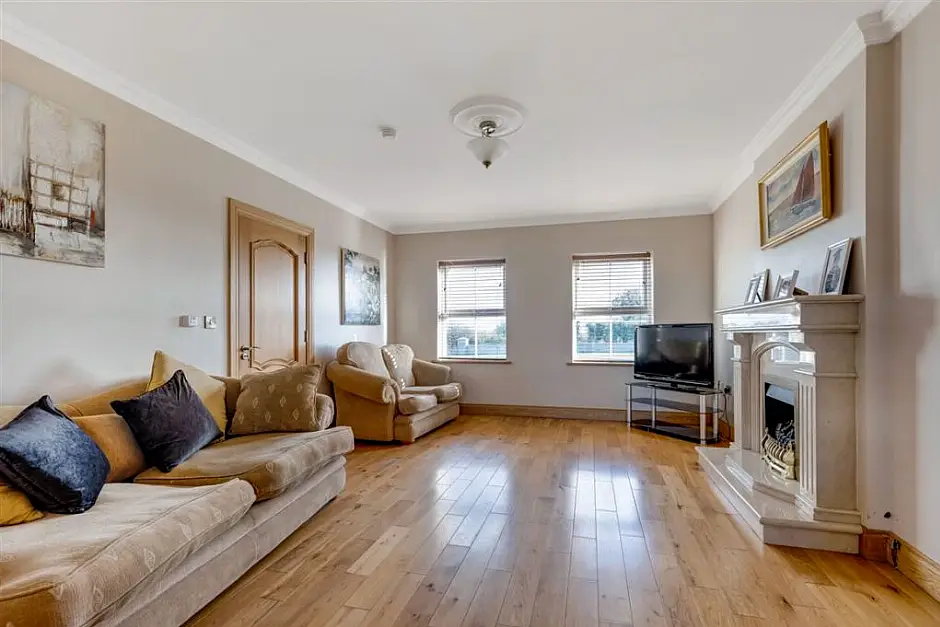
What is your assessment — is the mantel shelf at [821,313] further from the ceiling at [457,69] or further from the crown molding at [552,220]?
the crown molding at [552,220]

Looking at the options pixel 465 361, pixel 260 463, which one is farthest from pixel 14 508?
pixel 465 361

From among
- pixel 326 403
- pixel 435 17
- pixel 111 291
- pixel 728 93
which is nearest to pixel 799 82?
pixel 728 93

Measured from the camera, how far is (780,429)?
3074 millimetres

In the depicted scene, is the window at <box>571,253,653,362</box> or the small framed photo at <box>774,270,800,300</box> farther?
the window at <box>571,253,653,362</box>

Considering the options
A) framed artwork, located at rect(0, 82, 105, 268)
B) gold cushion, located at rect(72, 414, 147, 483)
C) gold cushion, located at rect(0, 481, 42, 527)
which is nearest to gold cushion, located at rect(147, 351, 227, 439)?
gold cushion, located at rect(72, 414, 147, 483)

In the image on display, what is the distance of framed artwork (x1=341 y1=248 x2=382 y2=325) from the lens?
503 centimetres

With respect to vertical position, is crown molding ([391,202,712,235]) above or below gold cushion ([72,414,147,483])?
above

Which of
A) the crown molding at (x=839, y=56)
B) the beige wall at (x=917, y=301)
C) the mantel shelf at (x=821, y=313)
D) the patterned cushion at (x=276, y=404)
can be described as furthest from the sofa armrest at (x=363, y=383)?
the crown molding at (x=839, y=56)

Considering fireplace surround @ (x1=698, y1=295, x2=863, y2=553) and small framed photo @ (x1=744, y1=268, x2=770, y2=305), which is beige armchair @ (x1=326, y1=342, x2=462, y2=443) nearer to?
A: fireplace surround @ (x1=698, y1=295, x2=863, y2=553)

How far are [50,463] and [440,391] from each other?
12.0 feet

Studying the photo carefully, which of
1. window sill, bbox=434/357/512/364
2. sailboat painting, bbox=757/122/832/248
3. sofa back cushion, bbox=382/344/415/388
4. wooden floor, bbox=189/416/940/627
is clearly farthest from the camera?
window sill, bbox=434/357/512/364

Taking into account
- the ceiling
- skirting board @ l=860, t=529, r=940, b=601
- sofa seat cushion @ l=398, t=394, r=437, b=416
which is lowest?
skirting board @ l=860, t=529, r=940, b=601

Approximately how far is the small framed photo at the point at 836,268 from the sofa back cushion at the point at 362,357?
355 centimetres

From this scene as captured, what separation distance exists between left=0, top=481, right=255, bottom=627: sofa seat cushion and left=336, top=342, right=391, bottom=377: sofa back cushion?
8.65ft
